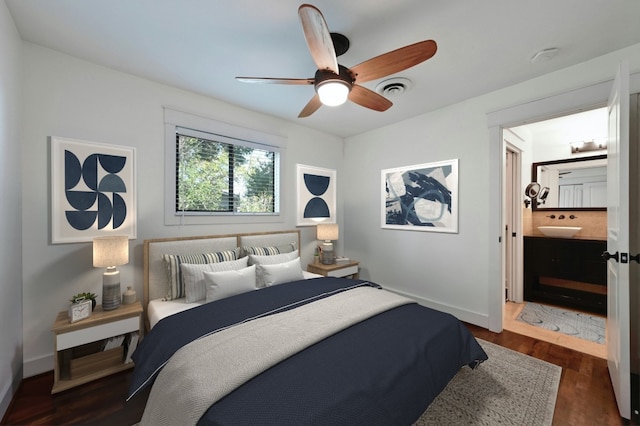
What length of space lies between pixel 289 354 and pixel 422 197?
9.19 ft

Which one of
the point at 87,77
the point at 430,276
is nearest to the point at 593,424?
the point at 430,276

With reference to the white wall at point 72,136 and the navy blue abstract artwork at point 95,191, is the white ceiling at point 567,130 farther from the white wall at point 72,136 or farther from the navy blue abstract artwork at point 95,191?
the navy blue abstract artwork at point 95,191

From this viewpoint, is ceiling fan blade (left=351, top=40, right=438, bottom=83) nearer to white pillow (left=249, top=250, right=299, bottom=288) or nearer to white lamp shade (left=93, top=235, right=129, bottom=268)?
white pillow (left=249, top=250, right=299, bottom=288)

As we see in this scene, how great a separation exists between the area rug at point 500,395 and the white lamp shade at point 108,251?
2.50m

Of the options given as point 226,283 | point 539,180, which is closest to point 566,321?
point 539,180

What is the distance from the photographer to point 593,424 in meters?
1.64

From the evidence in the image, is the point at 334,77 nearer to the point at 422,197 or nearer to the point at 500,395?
the point at 422,197

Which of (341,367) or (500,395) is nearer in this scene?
(341,367)

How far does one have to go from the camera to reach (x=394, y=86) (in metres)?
2.62

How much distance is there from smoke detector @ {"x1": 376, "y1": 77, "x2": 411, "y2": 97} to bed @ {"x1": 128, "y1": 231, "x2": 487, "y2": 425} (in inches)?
78.4

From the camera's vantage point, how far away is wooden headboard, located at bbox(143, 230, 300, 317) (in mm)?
2486

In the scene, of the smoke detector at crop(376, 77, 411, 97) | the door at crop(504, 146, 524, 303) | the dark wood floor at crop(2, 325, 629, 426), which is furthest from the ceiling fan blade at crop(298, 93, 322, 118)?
the door at crop(504, 146, 524, 303)

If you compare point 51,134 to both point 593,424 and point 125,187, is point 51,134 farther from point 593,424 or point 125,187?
point 593,424

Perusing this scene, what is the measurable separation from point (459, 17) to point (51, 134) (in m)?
3.24
